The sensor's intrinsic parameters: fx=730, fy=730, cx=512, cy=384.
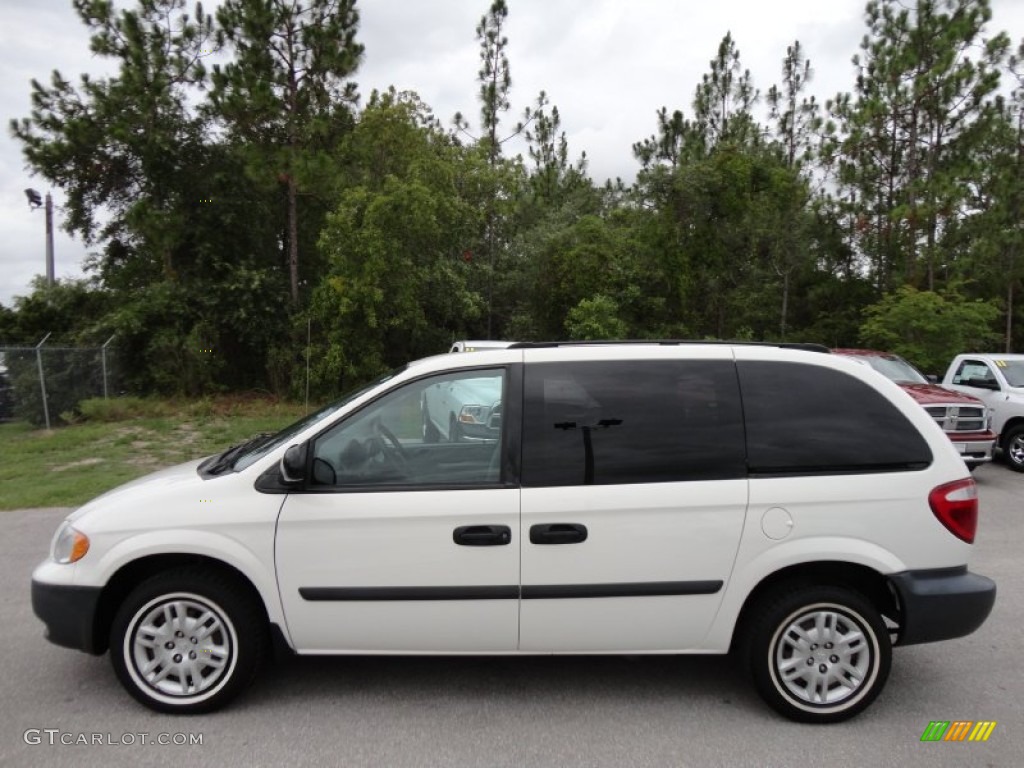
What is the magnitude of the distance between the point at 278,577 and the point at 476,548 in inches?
37.6

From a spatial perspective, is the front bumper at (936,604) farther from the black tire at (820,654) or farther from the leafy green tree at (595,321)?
the leafy green tree at (595,321)

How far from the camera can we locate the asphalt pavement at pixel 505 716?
3.18 m

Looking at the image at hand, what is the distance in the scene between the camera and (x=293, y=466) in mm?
3465

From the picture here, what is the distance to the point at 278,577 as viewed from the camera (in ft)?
11.4

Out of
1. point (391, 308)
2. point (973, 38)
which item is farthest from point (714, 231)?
point (391, 308)

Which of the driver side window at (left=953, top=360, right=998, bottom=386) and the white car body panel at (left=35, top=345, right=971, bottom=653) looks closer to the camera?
the white car body panel at (left=35, top=345, right=971, bottom=653)

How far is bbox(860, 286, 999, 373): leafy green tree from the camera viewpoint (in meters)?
15.6

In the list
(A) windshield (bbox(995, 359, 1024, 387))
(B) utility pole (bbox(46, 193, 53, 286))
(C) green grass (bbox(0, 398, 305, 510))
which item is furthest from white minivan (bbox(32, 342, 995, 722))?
(B) utility pole (bbox(46, 193, 53, 286))

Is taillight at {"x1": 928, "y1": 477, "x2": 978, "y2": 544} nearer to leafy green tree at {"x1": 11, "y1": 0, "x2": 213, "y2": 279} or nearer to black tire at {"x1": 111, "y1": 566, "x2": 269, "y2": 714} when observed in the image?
black tire at {"x1": 111, "y1": 566, "x2": 269, "y2": 714}

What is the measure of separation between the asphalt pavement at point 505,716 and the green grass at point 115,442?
18.8 feet

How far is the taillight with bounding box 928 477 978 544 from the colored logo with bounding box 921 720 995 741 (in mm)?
857

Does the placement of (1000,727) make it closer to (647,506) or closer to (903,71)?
(647,506)

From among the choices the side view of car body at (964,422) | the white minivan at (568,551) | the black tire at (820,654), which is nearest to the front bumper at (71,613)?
the white minivan at (568,551)

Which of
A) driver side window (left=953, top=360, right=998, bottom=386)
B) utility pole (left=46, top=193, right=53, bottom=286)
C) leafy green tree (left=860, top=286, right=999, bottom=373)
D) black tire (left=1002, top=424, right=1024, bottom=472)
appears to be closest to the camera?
black tire (left=1002, top=424, right=1024, bottom=472)
